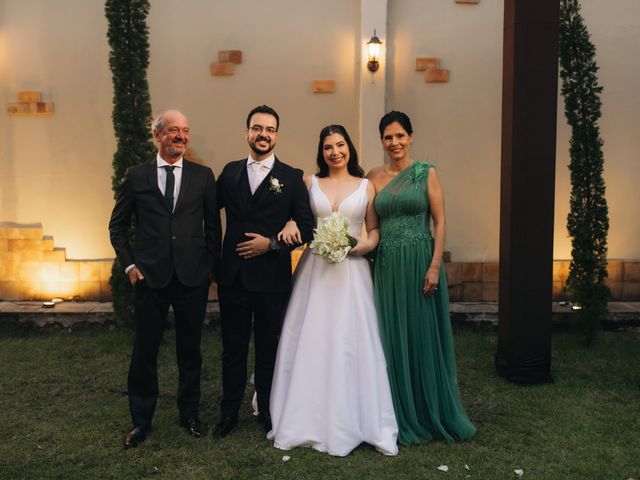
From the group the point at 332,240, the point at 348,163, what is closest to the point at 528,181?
the point at 348,163

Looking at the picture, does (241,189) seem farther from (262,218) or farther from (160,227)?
(160,227)

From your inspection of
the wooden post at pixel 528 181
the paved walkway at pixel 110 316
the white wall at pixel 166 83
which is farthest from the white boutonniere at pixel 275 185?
the white wall at pixel 166 83

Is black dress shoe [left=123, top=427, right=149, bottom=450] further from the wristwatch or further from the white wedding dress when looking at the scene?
the wristwatch

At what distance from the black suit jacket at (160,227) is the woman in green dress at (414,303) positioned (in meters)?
1.10

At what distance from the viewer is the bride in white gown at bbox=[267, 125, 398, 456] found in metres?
3.48

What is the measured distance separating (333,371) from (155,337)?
3.45ft

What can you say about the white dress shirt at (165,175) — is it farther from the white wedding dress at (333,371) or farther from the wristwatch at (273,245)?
the white wedding dress at (333,371)

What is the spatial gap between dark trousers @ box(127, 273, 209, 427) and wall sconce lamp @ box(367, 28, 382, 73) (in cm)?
359

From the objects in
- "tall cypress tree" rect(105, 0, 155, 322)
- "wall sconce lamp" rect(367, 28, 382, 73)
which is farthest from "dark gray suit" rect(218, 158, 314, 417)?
"wall sconce lamp" rect(367, 28, 382, 73)

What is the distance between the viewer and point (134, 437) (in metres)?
3.59

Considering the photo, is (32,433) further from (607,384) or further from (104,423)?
(607,384)

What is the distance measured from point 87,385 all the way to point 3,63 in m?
3.89

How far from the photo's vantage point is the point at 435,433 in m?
3.67

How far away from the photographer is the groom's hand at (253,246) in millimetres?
3471
